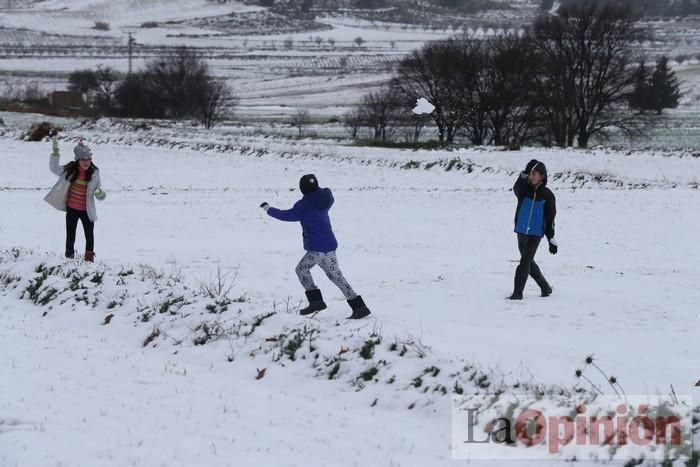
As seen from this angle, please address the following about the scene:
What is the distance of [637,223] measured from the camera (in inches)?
848

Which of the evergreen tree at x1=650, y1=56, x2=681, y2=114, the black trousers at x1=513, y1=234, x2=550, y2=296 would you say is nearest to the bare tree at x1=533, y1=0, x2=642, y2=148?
the evergreen tree at x1=650, y1=56, x2=681, y2=114

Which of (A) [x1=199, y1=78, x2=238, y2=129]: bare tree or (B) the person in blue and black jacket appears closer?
(B) the person in blue and black jacket

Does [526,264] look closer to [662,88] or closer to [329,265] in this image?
[329,265]

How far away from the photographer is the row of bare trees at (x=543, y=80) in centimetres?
5331

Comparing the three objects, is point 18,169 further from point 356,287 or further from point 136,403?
point 136,403

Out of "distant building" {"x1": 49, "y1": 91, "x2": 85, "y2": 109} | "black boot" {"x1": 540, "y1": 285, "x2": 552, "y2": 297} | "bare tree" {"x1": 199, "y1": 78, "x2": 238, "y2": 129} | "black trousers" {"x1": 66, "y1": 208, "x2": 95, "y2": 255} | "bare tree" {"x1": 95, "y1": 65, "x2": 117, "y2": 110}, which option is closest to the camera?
"black boot" {"x1": 540, "y1": 285, "x2": 552, "y2": 297}

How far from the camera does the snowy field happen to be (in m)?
7.00

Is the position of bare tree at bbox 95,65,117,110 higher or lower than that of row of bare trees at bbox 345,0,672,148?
lower

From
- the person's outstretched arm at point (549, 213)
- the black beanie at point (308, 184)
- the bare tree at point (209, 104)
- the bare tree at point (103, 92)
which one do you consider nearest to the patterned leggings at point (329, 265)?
the black beanie at point (308, 184)

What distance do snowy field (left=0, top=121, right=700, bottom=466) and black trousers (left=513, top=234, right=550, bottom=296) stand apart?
0.34 metres

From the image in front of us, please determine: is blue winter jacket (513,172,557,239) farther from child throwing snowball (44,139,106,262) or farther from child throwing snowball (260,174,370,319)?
child throwing snowball (44,139,106,262)

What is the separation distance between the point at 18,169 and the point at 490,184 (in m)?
21.0

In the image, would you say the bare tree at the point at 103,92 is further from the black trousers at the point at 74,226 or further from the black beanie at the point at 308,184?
the black beanie at the point at 308,184

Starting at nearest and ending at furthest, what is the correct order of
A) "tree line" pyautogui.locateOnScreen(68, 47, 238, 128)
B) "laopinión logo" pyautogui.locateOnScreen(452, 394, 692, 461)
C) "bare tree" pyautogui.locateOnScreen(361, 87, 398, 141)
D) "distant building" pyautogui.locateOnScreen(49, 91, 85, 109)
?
"laopinión logo" pyautogui.locateOnScreen(452, 394, 692, 461) → "bare tree" pyautogui.locateOnScreen(361, 87, 398, 141) → "tree line" pyautogui.locateOnScreen(68, 47, 238, 128) → "distant building" pyautogui.locateOnScreen(49, 91, 85, 109)
